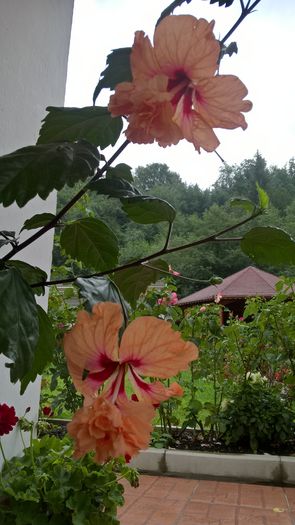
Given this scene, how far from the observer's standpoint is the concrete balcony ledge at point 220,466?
2793mm

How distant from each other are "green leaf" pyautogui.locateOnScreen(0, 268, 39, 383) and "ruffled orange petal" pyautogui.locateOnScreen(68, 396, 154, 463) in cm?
13

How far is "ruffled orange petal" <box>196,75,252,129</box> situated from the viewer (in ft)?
1.23

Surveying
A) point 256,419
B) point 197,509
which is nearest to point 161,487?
point 197,509

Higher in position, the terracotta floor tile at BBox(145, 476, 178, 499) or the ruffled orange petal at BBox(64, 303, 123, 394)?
the ruffled orange petal at BBox(64, 303, 123, 394)

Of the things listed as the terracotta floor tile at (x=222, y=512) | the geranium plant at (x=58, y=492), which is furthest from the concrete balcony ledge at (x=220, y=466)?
the geranium plant at (x=58, y=492)

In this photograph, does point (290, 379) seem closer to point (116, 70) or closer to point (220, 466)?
point (220, 466)

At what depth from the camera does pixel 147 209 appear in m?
0.57

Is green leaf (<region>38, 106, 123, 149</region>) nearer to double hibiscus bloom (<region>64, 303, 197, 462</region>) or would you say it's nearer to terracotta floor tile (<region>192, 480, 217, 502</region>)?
double hibiscus bloom (<region>64, 303, 197, 462</region>)

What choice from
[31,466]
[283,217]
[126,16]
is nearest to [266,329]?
[31,466]

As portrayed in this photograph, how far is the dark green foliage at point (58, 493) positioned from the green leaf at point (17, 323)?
971 mm

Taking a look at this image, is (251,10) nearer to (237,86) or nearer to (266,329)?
(237,86)

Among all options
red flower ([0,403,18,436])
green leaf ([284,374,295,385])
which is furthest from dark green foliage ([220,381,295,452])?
red flower ([0,403,18,436])

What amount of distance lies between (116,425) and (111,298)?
218 mm

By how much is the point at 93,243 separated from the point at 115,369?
341mm
